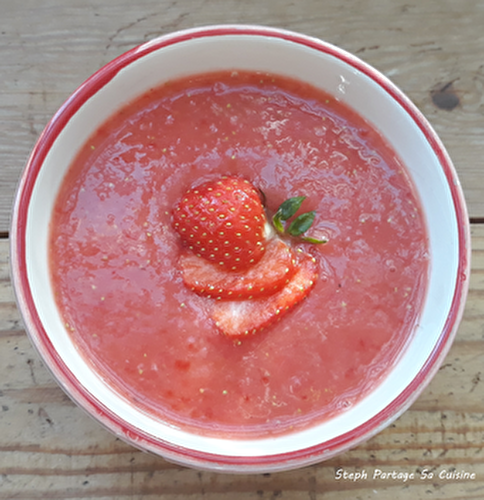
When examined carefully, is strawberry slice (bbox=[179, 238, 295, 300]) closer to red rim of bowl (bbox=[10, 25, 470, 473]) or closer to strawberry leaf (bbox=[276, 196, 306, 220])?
strawberry leaf (bbox=[276, 196, 306, 220])

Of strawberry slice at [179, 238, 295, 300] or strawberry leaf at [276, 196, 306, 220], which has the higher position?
strawberry leaf at [276, 196, 306, 220]

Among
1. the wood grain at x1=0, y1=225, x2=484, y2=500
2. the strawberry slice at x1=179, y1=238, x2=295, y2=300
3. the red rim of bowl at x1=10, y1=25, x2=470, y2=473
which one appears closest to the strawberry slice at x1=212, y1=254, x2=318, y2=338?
the strawberry slice at x1=179, y1=238, x2=295, y2=300

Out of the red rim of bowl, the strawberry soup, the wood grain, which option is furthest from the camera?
the wood grain

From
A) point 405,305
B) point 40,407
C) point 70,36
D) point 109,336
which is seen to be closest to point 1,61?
point 70,36

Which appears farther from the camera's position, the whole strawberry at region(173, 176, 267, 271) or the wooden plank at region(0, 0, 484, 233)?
the wooden plank at region(0, 0, 484, 233)

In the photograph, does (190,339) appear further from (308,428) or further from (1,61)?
(1,61)

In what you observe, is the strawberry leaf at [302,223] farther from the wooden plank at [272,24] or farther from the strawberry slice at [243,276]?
the wooden plank at [272,24]
